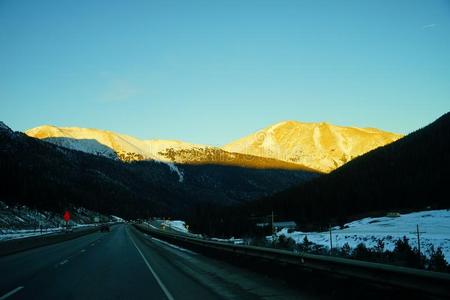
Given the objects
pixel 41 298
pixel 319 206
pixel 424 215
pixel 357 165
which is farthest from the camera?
pixel 357 165

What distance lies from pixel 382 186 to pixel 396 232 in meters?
47.2

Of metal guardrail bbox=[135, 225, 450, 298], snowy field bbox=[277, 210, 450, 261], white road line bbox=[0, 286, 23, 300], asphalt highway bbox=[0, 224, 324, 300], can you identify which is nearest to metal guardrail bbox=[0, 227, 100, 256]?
asphalt highway bbox=[0, 224, 324, 300]

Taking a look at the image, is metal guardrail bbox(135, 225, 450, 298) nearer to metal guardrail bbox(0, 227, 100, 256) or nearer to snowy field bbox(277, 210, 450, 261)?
metal guardrail bbox(0, 227, 100, 256)

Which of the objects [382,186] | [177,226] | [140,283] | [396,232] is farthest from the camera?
[177,226]

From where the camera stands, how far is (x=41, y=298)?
11945mm

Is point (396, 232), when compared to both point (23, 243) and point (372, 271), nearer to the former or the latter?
point (23, 243)

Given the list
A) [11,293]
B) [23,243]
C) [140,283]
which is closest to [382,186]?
[23,243]

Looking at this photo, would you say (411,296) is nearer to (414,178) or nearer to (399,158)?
(414,178)

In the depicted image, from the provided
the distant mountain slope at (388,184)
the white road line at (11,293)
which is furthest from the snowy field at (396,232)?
the white road line at (11,293)

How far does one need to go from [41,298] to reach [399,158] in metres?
105

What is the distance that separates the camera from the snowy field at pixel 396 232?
4828cm

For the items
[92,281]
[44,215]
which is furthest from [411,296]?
[44,215]

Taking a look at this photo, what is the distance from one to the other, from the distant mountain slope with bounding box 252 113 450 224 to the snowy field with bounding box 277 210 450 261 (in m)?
10.9

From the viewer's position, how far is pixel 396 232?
186 ft
